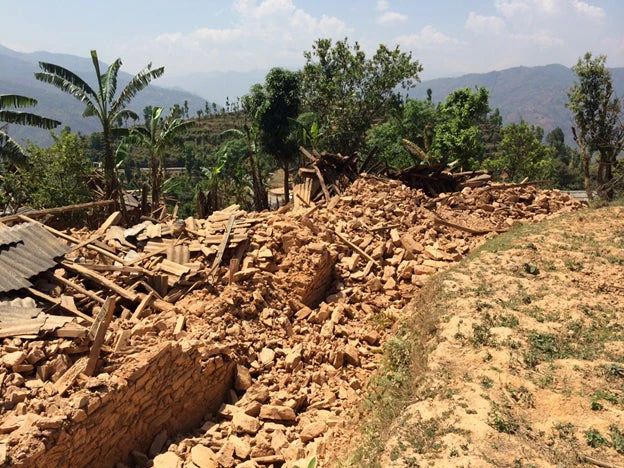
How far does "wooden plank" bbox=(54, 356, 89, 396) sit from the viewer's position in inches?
192

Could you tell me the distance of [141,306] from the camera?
6684mm

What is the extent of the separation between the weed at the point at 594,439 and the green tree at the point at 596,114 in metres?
13.0

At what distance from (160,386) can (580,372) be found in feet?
17.9

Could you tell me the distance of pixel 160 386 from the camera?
5.51 m

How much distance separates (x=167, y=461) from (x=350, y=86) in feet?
70.8

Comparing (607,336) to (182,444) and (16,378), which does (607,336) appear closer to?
(182,444)

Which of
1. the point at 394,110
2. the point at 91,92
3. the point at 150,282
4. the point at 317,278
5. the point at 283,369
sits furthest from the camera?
the point at 394,110

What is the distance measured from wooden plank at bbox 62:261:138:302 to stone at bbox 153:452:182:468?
2597 millimetres

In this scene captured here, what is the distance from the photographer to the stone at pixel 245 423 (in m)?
5.57

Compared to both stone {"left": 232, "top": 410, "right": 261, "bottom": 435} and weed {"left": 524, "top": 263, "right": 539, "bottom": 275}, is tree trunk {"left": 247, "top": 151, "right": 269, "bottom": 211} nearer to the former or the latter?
weed {"left": 524, "top": 263, "right": 539, "bottom": 275}

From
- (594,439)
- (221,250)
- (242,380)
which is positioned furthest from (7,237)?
(594,439)

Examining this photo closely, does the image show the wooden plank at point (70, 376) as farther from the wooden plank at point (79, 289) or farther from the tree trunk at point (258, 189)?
the tree trunk at point (258, 189)

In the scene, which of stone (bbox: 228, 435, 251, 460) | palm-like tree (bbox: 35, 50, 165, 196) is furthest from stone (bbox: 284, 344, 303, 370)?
palm-like tree (bbox: 35, 50, 165, 196)

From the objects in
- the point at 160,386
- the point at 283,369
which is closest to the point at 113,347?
the point at 160,386
